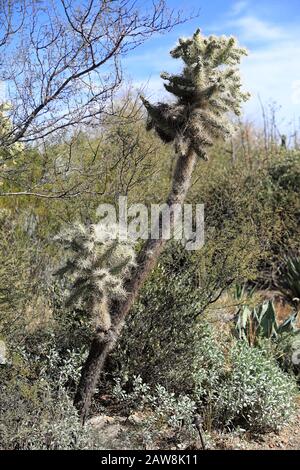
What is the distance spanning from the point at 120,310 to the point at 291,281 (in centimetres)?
550

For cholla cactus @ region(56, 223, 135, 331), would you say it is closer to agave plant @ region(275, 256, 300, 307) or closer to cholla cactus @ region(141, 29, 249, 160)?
cholla cactus @ region(141, 29, 249, 160)

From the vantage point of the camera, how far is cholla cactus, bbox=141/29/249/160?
→ 468 centimetres

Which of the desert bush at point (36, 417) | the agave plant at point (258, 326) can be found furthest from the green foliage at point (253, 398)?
the desert bush at point (36, 417)

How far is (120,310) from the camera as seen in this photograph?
4715mm

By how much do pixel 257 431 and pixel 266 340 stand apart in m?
1.11

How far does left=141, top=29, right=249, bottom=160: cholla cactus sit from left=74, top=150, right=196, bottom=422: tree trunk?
19 centimetres

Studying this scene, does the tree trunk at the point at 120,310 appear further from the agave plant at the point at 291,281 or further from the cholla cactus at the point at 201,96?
the agave plant at the point at 291,281

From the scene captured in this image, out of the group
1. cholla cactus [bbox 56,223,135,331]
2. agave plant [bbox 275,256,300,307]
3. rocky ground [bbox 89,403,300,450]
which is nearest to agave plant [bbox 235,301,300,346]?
rocky ground [bbox 89,403,300,450]

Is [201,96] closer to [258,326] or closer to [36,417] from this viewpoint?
[36,417]

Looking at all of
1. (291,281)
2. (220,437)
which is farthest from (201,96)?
(291,281)

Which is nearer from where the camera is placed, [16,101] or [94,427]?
[94,427]

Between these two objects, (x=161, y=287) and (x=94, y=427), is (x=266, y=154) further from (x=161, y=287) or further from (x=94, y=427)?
(x=94, y=427)

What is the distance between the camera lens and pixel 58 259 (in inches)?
302
